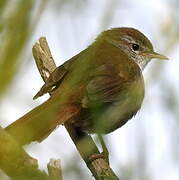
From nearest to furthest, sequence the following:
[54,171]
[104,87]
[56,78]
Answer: [54,171] < [104,87] < [56,78]

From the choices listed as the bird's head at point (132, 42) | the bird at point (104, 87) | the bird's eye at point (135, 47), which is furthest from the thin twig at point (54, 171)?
the bird's eye at point (135, 47)

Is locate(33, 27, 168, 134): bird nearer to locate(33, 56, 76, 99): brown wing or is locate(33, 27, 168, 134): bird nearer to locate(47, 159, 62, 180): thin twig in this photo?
locate(33, 56, 76, 99): brown wing

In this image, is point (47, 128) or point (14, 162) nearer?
point (14, 162)

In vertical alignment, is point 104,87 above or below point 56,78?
below

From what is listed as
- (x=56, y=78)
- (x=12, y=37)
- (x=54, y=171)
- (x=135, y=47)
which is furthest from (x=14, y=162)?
(x=135, y=47)

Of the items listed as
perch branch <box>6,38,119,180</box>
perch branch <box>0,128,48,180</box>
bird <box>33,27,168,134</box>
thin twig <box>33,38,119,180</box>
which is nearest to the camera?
perch branch <box>0,128,48,180</box>

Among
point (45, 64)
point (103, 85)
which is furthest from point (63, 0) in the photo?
point (45, 64)

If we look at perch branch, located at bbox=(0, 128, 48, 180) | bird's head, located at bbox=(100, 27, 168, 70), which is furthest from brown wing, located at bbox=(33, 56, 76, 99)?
perch branch, located at bbox=(0, 128, 48, 180)

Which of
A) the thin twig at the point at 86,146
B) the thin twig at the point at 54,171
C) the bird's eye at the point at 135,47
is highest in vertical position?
the bird's eye at the point at 135,47

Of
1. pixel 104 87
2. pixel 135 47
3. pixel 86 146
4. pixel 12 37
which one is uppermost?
pixel 135 47

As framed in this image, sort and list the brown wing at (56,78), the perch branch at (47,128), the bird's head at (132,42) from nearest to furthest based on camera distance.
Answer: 1. the perch branch at (47,128)
2. the brown wing at (56,78)
3. the bird's head at (132,42)

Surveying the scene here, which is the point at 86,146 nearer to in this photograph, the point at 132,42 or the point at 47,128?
the point at 47,128

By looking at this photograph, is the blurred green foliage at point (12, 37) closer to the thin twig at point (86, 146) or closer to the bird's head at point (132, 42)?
the thin twig at point (86, 146)
